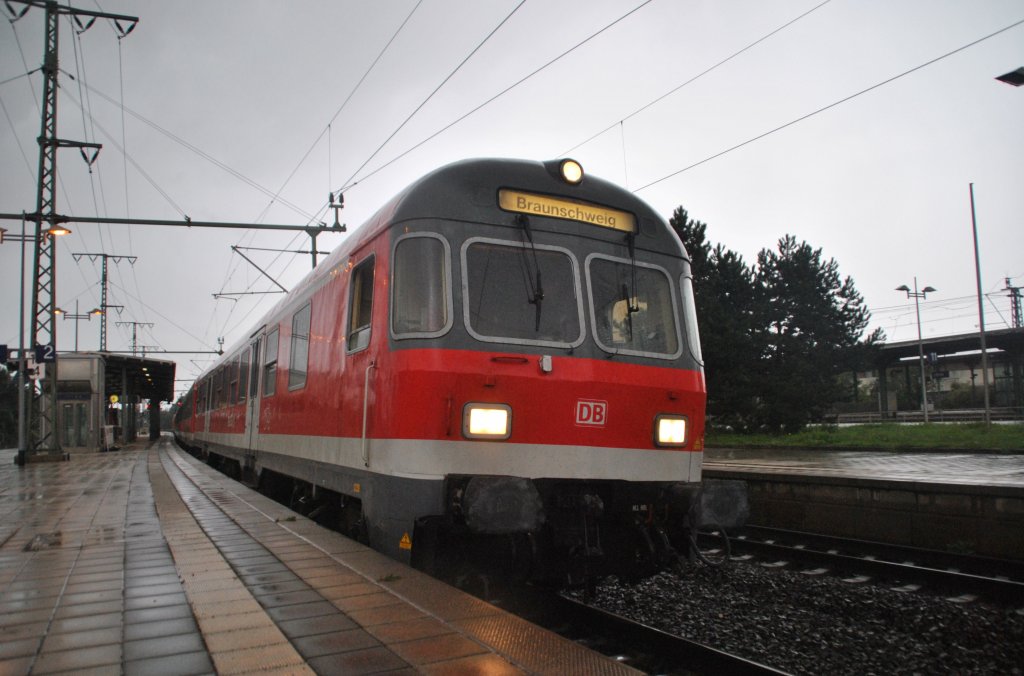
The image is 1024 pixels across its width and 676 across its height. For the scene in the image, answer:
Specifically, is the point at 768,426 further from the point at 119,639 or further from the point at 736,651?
the point at 119,639

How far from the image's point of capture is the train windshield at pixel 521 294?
17.3 feet

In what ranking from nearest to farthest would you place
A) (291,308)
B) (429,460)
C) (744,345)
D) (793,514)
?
(429,460) → (291,308) → (793,514) → (744,345)

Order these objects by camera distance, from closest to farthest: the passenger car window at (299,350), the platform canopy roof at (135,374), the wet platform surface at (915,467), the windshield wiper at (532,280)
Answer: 1. the windshield wiper at (532,280)
2. the passenger car window at (299,350)
3. the wet platform surface at (915,467)
4. the platform canopy roof at (135,374)

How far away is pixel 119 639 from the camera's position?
3.78 metres

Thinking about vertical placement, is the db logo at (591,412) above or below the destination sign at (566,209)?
below

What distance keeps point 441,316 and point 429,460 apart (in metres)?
0.98

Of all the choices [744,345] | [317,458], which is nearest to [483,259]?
[317,458]

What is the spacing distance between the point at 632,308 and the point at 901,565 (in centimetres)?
416

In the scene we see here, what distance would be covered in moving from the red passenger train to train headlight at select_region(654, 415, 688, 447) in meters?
0.01

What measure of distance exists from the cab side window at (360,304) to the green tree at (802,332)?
96.5ft

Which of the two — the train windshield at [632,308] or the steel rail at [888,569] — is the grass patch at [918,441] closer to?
the steel rail at [888,569]

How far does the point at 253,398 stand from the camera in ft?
37.5

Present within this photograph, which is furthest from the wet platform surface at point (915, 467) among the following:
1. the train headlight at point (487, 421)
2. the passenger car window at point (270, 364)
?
the passenger car window at point (270, 364)

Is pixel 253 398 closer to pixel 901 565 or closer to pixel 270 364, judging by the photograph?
pixel 270 364
